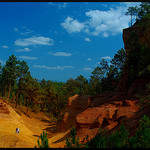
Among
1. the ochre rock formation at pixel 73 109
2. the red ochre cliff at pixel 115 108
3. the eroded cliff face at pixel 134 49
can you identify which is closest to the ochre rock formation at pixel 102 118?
the red ochre cliff at pixel 115 108

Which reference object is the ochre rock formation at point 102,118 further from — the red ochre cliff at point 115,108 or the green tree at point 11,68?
the green tree at point 11,68

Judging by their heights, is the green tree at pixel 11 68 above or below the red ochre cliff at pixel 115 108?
above

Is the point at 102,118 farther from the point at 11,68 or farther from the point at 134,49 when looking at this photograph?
the point at 11,68

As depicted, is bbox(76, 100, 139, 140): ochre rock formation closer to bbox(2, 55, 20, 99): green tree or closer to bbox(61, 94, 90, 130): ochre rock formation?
bbox(61, 94, 90, 130): ochre rock formation

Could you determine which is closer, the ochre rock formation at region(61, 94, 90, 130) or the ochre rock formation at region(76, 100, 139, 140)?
the ochre rock formation at region(76, 100, 139, 140)

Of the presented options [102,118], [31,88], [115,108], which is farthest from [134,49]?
→ [31,88]

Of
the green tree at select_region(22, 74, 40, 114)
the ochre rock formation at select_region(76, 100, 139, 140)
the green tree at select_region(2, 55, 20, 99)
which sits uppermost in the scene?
the green tree at select_region(2, 55, 20, 99)

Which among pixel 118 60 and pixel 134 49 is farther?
pixel 118 60

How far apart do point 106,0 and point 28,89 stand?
40.6m

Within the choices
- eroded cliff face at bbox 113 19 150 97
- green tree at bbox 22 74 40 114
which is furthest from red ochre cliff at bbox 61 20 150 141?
green tree at bbox 22 74 40 114

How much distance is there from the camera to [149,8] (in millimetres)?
26766

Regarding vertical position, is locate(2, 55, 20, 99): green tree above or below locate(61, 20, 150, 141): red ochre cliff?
above

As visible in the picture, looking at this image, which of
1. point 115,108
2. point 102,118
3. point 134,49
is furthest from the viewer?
point 134,49

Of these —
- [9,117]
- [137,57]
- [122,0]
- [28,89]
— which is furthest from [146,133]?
[28,89]
